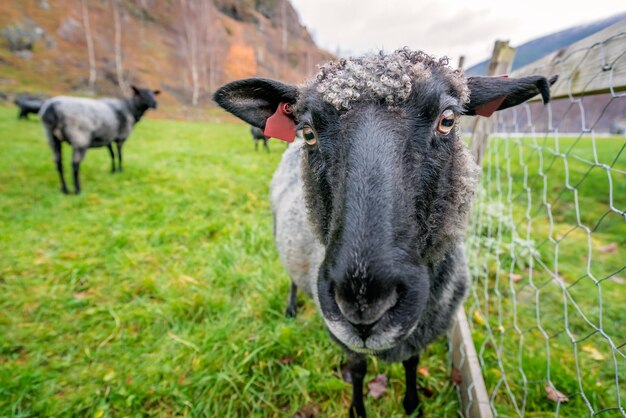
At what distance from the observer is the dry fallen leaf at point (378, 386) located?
2.32 m

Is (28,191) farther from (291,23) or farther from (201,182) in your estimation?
(291,23)

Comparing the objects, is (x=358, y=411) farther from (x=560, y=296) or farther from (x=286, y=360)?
(x=560, y=296)

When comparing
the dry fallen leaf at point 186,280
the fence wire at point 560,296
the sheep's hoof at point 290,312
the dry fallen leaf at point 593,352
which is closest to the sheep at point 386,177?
the fence wire at point 560,296

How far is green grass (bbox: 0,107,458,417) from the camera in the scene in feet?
7.59

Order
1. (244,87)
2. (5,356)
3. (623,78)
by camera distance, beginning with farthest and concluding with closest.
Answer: (5,356), (244,87), (623,78)

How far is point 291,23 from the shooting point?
175ft

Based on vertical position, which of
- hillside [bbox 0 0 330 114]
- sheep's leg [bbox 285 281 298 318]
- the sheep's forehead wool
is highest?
hillside [bbox 0 0 330 114]

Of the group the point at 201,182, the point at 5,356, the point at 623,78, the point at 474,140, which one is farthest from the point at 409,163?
the point at 201,182

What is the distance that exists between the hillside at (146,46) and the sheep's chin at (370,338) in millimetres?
29092

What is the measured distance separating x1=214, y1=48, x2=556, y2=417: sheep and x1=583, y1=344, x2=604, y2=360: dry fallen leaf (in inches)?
60.0

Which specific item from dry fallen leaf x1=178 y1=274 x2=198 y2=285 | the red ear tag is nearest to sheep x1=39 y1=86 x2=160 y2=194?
dry fallen leaf x1=178 y1=274 x2=198 y2=285

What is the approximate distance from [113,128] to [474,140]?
26.5ft

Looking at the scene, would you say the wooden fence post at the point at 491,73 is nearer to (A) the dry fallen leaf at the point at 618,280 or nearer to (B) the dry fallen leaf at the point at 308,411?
(A) the dry fallen leaf at the point at 618,280

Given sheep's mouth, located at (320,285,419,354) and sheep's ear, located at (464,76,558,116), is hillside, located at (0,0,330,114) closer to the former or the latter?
sheep's ear, located at (464,76,558,116)
